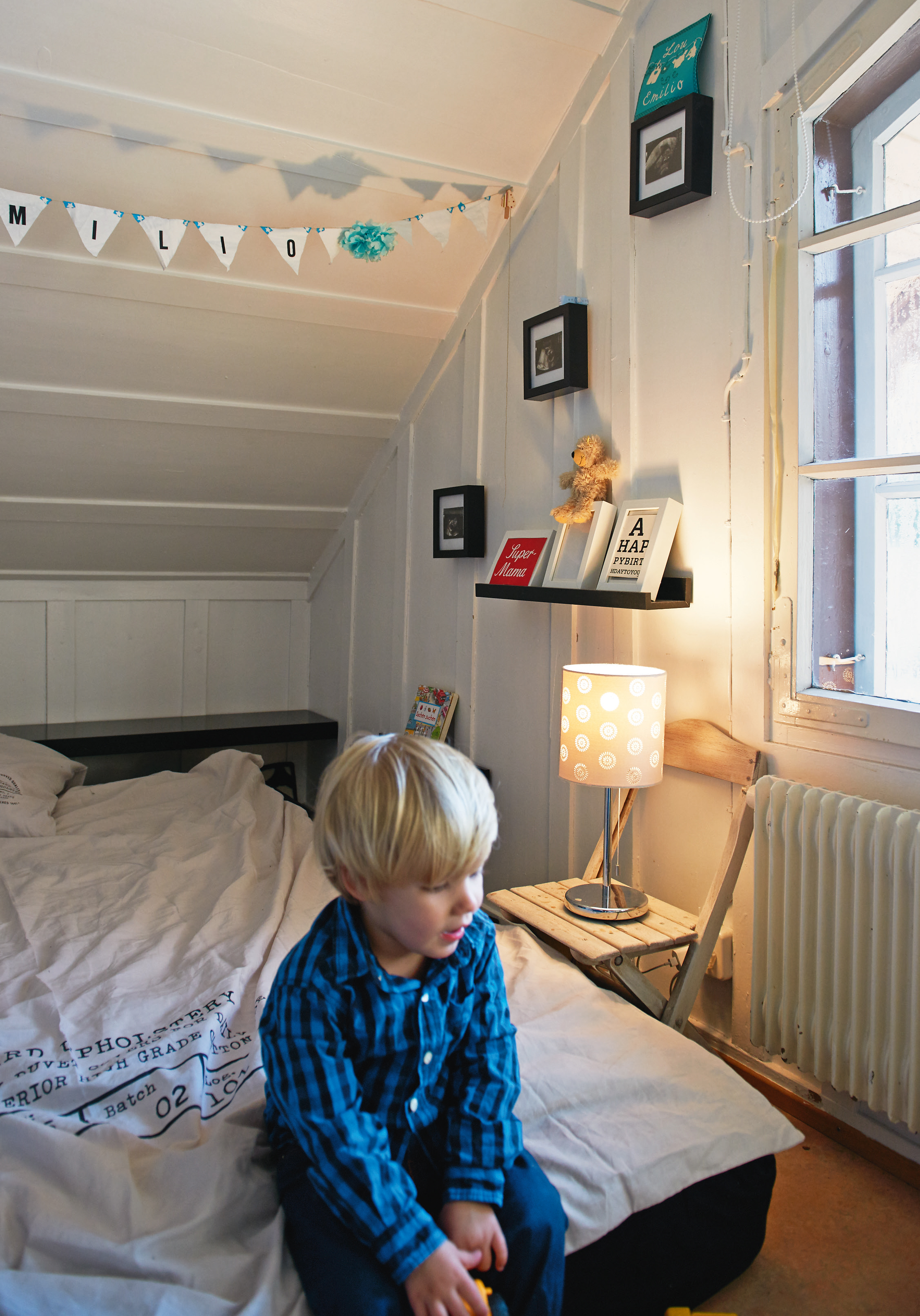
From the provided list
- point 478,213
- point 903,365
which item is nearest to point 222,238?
point 478,213

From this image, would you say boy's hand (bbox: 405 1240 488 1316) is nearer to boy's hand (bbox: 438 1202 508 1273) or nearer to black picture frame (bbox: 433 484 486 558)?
boy's hand (bbox: 438 1202 508 1273)

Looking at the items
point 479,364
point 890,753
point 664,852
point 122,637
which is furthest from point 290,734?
point 890,753

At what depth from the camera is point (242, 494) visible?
3.51 meters

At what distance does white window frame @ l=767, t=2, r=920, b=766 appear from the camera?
1.77m

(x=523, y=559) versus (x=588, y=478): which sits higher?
(x=588, y=478)

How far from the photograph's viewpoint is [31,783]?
9.33ft

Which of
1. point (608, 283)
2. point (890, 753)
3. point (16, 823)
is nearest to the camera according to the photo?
point (890, 753)

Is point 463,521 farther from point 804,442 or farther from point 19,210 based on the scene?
point 19,210

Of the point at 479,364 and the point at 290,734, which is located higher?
the point at 479,364

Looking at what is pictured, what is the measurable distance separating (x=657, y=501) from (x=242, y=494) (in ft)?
6.30

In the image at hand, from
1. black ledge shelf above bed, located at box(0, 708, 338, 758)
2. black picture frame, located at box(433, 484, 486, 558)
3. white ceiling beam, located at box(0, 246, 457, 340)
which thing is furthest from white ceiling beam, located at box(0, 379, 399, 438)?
black ledge shelf above bed, located at box(0, 708, 338, 758)

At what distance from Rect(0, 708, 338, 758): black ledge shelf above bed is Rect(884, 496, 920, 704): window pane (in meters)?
2.49

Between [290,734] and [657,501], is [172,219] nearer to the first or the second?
[657,501]

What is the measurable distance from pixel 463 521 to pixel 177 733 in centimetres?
155
